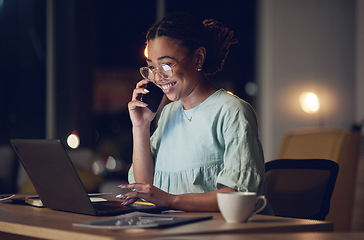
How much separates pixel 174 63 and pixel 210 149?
32cm

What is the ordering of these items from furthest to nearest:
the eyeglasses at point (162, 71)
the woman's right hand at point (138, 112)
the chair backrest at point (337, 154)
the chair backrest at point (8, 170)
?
the chair backrest at point (8, 170) → the chair backrest at point (337, 154) → the woman's right hand at point (138, 112) → the eyeglasses at point (162, 71)

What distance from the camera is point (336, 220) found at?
2768 mm

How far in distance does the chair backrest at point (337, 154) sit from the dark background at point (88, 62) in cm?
355

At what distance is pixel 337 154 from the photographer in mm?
2627

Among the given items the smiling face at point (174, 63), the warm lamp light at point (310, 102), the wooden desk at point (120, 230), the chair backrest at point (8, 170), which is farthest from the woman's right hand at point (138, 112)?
the warm lamp light at point (310, 102)

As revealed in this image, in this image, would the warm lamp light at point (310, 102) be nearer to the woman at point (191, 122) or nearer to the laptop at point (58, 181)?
the woman at point (191, 122)

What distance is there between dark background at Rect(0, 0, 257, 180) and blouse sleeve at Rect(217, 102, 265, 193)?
435cm

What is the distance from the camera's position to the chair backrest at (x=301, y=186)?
186cm

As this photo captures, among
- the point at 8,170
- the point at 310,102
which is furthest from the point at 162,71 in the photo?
the point at 310,102

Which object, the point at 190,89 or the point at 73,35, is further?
the point at 73,35

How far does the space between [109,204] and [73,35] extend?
15.3 ft

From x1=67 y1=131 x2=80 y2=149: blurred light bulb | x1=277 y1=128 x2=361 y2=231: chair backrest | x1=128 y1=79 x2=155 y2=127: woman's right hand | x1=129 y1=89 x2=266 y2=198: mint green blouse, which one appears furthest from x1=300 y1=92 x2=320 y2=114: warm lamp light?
x1=128 y1=79 x2=155 y2=127: woman's right hand

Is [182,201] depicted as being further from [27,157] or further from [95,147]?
[95,147]

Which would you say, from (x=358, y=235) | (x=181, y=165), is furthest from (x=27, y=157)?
(x=358, y=235)
